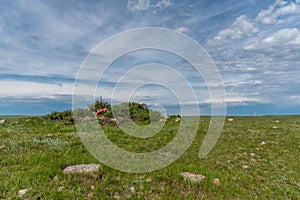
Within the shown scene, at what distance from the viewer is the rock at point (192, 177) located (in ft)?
26.0

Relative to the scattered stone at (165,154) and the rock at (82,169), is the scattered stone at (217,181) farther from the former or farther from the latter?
the rock at (82,169)

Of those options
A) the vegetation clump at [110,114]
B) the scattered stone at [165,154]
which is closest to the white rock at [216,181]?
the scattered stone at [165,154]

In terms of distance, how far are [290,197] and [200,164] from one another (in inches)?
127

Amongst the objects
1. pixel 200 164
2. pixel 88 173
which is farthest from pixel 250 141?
pixel 88 173

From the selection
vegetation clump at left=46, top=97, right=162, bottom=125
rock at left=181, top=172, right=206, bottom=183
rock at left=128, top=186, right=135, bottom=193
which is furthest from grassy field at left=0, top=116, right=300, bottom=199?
vegetation clump at left=46, top=97, right=162, bottom=125

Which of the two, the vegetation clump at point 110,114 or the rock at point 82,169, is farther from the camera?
the vegetation clump at point 110,114

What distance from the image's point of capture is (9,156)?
9898 mm

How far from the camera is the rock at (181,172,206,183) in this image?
792 centimetres

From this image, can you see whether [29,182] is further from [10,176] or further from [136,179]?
[136,179]

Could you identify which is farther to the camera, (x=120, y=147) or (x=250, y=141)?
(x=250, y=141)

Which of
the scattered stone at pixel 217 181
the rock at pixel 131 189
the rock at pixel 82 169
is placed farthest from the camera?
the rock at pixel 82 169

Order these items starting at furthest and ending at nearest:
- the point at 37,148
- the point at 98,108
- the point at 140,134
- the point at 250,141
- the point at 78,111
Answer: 1. the point at 98,108
2. the point at 78,111
3. the point at 140,134
4. the point at 250,141
5. the point at 37,148

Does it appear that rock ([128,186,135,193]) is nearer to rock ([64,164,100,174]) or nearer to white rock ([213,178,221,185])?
rock ([64,164,100,174])

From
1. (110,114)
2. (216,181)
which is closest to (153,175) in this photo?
(216,181)
